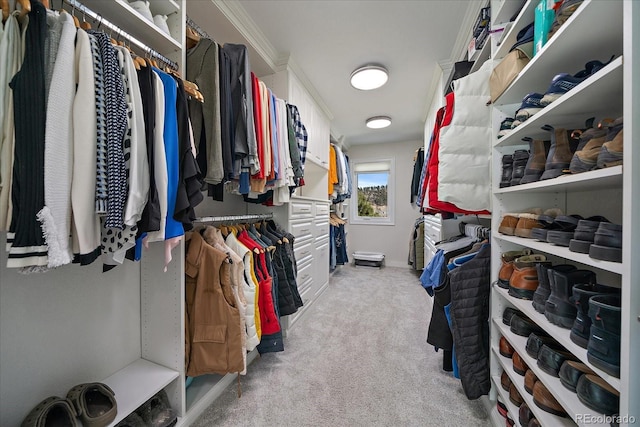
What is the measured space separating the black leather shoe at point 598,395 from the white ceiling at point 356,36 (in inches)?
78.8

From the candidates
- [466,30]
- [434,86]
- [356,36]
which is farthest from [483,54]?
[434,86]

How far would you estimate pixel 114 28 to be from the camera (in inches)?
32.7

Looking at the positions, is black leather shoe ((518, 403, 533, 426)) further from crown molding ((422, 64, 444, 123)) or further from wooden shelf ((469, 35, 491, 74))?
crown molding ((422, 64, 444, 123))

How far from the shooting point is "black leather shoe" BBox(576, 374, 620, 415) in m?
0.63

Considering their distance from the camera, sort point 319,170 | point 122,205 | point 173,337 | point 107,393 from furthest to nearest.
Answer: point 319,170, point 173,337, point 107,393, point 122,205

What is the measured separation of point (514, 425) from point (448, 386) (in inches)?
17.3

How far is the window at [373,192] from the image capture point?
458 centimetres

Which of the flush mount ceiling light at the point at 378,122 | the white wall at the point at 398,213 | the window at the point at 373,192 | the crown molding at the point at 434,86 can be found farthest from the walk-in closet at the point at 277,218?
the window at the point at 373,192

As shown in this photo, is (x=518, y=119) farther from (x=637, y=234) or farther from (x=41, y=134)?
(x=41, y=134)

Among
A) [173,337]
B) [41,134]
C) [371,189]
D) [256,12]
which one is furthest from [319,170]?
[41,134]

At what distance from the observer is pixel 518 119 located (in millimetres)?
1006

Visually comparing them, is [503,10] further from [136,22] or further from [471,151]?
[136,22]

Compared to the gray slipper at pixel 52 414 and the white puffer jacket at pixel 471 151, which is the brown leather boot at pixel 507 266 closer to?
the white puffer jacket at pixel 471 151

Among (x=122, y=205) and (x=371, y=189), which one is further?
(x=371, y=189)
